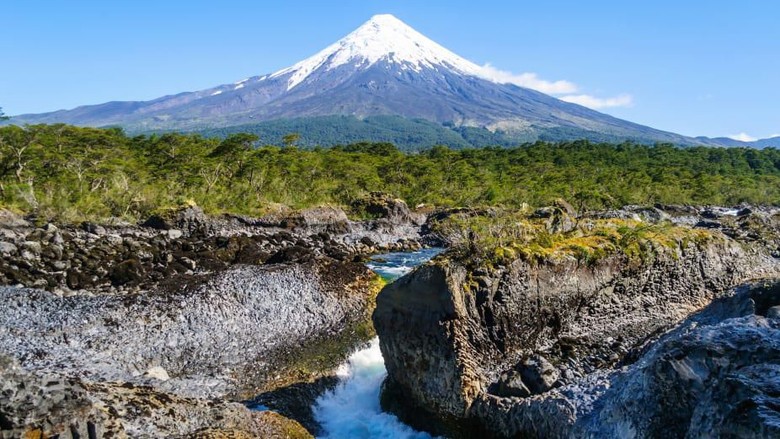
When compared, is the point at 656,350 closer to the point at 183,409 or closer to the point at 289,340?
the point at 183,409

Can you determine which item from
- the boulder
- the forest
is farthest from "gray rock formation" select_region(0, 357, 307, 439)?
the boulder

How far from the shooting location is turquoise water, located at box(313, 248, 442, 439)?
31.6 ft

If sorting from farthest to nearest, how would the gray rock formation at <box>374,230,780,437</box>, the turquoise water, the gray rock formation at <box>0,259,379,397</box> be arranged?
the gray rock formation at <box>0,259,379,397</box> → the turquoise water → the gray rock formation at <box>374,230,780,437</box>

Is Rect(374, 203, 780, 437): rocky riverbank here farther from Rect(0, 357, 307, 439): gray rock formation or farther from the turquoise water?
Rect(0, 357, 307, 439): gray rock formation

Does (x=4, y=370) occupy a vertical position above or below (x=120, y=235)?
above

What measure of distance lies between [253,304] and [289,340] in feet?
6.18

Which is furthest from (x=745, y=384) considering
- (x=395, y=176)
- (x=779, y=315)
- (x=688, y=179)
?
(x=688, y=179)

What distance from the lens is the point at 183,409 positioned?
7.55 meters

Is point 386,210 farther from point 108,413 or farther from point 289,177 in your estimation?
point 108,413

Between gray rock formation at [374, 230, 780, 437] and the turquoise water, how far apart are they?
0.63 metres

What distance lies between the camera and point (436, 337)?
29.7ft

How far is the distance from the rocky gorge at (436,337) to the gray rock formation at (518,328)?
0.03 m

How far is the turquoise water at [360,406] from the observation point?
31.6 ft

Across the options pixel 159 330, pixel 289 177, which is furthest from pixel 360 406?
pixel 289 177
